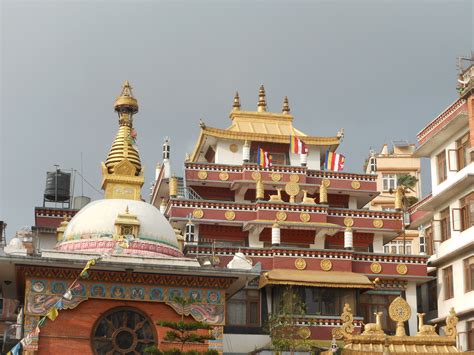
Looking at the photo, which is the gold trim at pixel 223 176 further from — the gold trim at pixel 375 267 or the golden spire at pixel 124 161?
the gold trim at pixel 375 267

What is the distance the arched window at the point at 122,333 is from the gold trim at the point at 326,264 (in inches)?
449

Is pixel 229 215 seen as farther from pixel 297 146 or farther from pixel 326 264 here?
pixel 297 146

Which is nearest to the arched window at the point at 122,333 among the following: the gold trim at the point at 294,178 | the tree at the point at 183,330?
the tree at the point at 183,330

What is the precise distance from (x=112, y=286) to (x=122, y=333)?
1837mm

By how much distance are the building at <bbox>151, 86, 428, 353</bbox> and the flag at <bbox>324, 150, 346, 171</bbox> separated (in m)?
0.74

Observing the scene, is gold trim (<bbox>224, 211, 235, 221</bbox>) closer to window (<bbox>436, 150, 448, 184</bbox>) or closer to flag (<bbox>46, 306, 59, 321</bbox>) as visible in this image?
window (<bbox>436, 150, 448, 184</bbox>)

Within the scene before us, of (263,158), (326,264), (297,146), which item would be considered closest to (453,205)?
(326,264)

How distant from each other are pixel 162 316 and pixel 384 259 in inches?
567

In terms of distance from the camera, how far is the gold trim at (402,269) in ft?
144

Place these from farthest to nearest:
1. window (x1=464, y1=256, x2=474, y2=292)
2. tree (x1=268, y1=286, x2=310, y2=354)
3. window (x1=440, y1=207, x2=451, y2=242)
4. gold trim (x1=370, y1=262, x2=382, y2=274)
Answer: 1. window (x1=440, y1=207, x2=451, y2=242)
2. gold trim (x1=370, y1=262, x2=382, y2=274)
3. window (x1=464, y1=256, x2=474, y2=292)
4. tree (x1=268, y1=286, x2=310, y2=354)

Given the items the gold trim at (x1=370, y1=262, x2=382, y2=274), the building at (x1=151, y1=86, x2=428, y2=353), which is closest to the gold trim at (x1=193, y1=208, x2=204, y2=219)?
the building at (x1=151, y1=86, x2=428, y2=353)

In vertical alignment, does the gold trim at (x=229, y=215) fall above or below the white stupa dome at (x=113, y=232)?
above

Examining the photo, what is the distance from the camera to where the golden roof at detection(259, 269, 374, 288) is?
40750 mm

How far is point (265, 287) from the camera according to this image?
138 feet
